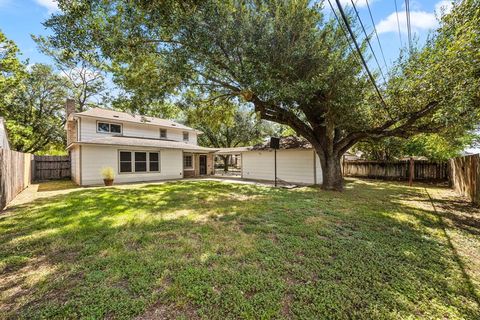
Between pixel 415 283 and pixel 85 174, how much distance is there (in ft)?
47.6

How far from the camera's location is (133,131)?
1573 centimetres

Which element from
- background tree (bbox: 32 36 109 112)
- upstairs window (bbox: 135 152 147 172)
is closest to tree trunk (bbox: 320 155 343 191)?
upstairs window (bbox: 135 152 147 172)

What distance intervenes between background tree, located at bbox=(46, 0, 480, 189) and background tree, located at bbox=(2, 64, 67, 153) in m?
18.0

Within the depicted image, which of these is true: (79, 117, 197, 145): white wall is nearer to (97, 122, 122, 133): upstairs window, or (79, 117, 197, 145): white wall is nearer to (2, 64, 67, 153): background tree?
(97, 122, 122, 133): upstairs window

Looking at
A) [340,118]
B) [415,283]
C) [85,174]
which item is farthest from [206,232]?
[85,174]

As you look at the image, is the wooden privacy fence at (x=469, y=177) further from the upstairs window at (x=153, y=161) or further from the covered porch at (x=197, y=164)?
the upstairs window at (x=153, y=161)

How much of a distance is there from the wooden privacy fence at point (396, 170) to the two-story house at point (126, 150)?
12.3 metres

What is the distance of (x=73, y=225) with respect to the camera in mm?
5012

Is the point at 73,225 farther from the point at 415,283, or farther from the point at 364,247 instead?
the point at 415,283

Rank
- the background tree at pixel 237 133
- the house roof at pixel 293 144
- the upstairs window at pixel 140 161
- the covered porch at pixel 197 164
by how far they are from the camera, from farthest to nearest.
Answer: the background tree at pixel 237 133 → the covered porch at pixel 197 164 → the upstairs window at pixel 140 161 → the house roof at pixel 293 144

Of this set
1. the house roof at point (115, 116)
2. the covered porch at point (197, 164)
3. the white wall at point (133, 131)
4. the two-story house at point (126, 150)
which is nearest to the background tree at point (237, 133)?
the white wall at point (133, 131)

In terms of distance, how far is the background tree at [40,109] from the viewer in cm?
1972

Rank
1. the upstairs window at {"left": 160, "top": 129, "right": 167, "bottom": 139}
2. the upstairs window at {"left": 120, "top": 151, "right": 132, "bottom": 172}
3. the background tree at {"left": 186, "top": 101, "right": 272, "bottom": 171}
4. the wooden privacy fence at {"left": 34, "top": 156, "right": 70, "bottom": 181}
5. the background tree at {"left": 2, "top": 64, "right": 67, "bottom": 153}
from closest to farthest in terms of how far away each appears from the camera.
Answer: the upstairs window at {"left": 120, "top": 151, "right": 132, "bottom": 172} → the wooden privacy fence at {"left": 34, "top": 156, "right": 70, "bottom": 181} → the upstairs window at {"left": 160, "top": 129, "right": 167, "bottom": 139} → the background tree at {"left": 2, "top": 64, "right": 67, "bottom": 153} → the background tree at {"left": 186, "top": 101, "right": 272, "bottom": 171}

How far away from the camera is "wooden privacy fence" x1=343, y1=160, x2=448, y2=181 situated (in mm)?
14023
